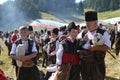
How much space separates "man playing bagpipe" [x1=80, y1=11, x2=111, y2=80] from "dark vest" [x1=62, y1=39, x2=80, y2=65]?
43 centimetres

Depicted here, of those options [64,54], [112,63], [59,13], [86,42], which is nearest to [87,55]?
[86,42]

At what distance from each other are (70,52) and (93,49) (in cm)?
88

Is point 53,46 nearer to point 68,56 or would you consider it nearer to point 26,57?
point 26,57

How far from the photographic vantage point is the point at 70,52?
745 centimetres

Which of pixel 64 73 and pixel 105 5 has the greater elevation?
pixel 64 73

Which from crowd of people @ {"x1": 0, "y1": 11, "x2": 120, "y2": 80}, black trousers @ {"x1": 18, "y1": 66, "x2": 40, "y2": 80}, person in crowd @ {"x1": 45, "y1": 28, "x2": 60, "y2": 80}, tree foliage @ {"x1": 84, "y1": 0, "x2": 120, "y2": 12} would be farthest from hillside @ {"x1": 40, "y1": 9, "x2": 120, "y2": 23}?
crowd of people @ {"x1": 0, "y1": 11, "x2": 120, "y2": 80}

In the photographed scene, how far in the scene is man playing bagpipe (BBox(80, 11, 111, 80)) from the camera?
21.7 feet

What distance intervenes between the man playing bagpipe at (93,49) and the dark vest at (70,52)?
1.40 ft

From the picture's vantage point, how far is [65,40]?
7.56 m

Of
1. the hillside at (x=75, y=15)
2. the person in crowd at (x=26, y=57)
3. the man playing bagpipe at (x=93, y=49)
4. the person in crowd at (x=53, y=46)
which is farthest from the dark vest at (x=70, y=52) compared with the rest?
the hillside at (x=75, y=15)

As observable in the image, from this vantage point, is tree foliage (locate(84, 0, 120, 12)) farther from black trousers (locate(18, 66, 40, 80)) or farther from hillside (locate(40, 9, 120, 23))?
black trousers (locate(18, 66, 40, 80))

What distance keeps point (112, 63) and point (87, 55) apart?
35.4 ft

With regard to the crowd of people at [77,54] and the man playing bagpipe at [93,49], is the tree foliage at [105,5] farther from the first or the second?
the man playing bagpipe at [93,49]

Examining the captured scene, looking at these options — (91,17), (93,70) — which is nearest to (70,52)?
(93,70)
